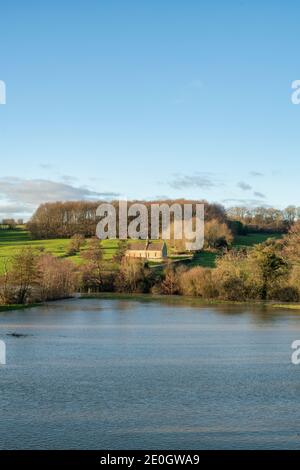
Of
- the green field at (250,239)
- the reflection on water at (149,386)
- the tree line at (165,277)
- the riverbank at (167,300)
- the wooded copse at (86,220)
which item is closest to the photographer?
the reflection on water at (149,386)

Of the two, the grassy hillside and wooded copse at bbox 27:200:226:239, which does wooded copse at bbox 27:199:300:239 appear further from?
the grassy hillside

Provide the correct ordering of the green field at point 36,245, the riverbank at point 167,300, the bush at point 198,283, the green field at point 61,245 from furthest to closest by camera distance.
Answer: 1. the green field at point 36,245
2. the green field at point 61,245
3. the bush at point 198,283
4. the riverbank at point 167,300

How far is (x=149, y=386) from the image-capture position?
17.5 meters

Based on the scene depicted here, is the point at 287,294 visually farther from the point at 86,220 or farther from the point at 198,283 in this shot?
the point at 86,220

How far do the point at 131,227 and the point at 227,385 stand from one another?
68416 mm

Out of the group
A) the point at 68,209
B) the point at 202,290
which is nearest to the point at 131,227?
the point at 68,209

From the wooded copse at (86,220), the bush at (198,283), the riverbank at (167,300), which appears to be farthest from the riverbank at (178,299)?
the wooded copse at (86,220)

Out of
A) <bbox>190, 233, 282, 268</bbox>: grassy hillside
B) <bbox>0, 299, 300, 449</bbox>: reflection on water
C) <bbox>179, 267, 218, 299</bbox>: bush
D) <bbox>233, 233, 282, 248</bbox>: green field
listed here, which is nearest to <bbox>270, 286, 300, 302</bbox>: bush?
<bbox>179, 267, 218, 299</bbox>: bush

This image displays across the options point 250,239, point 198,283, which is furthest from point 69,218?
point 198,283

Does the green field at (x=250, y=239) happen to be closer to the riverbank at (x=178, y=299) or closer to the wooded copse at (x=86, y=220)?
the wooded copse at (x=86, y=220)

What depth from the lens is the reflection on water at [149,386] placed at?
12.8 meters

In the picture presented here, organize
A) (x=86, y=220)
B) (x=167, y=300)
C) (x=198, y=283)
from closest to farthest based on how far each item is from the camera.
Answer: (x=167, y=300) < (x=198, y=283) < (x=86, y=220)
